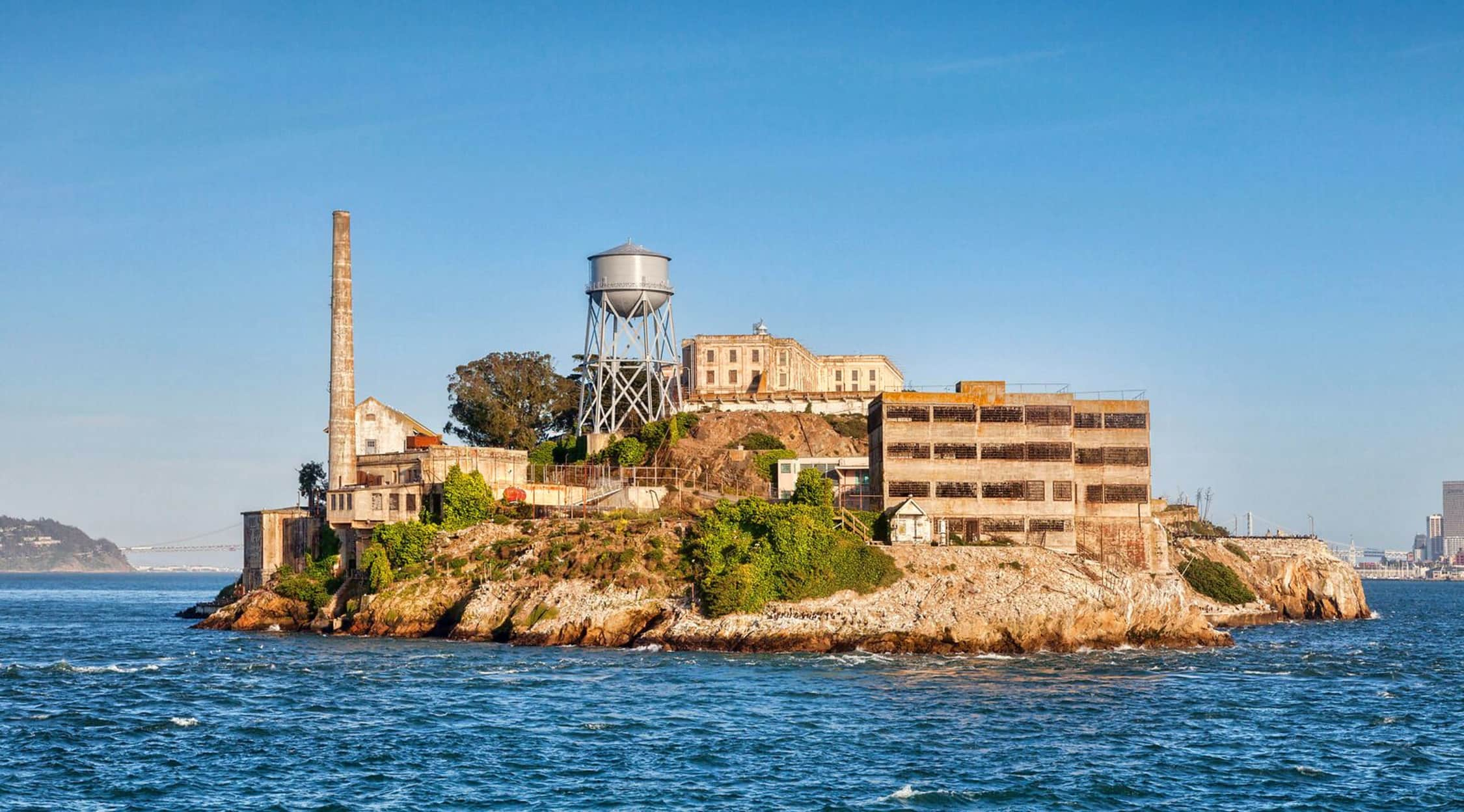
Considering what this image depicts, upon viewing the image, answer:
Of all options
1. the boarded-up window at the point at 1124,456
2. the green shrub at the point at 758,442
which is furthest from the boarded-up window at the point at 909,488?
the green shrub at the point at 758,442

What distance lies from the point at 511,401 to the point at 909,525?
49.9m

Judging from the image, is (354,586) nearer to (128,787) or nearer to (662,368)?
(662,368)

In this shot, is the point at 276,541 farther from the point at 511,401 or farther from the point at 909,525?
the point at 909,525

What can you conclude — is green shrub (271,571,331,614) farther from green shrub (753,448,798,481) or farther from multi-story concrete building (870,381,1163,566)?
multi-story concrete building (870,381,1163,566)

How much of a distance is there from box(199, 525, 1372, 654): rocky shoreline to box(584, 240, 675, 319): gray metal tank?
31428mm

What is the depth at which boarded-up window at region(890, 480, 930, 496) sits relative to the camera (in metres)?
89.1

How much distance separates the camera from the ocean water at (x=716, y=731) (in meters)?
41.6

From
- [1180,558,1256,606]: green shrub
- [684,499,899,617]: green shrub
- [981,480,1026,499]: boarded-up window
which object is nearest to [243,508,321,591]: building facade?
[684,499,899,617]: green shrub

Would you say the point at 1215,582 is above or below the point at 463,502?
below

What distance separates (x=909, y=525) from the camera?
3314 inches

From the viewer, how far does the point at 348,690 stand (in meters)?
60.0

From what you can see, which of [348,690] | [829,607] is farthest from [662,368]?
[348,690]

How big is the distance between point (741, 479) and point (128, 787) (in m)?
69.2

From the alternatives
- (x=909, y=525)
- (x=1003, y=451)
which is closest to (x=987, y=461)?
(x=1003, y=451)
